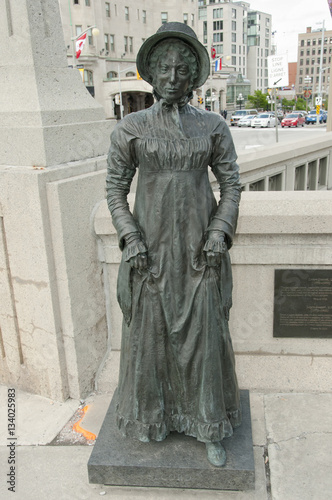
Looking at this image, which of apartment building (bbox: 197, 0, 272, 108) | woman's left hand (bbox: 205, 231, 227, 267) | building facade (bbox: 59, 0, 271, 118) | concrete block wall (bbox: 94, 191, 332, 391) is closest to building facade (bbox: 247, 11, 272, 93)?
apartment building (bbox: 197, 0, 272, 108)

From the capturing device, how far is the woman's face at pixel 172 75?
2.37m

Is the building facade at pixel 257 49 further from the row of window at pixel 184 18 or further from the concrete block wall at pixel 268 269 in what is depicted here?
the concrete block wall at pixel 268 269

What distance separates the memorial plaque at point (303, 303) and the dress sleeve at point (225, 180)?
3.52 ft

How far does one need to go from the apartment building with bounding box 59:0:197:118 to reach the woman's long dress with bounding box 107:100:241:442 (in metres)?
45.6

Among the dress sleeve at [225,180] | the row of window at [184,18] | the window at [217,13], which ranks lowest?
the dress sleeve at [225,180]

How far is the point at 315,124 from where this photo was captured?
46.7 meters

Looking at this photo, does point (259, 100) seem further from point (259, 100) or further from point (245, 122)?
point (245, 122)

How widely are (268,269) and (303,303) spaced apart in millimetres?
372

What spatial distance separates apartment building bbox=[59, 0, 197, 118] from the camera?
49.3 meters

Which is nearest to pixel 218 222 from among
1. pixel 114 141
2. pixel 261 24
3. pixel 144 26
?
pixel 114 141

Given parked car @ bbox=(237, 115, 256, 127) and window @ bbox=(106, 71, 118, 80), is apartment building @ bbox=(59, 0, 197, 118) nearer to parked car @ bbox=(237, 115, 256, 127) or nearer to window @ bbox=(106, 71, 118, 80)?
window @ bbox=(106, 71, 118, 80)

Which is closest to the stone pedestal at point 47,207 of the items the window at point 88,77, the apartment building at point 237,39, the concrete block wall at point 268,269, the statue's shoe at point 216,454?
the concrete block wall at point 268,269

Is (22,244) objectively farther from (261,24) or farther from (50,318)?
(261,24)

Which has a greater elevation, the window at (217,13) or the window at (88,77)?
the window at (217,13)
